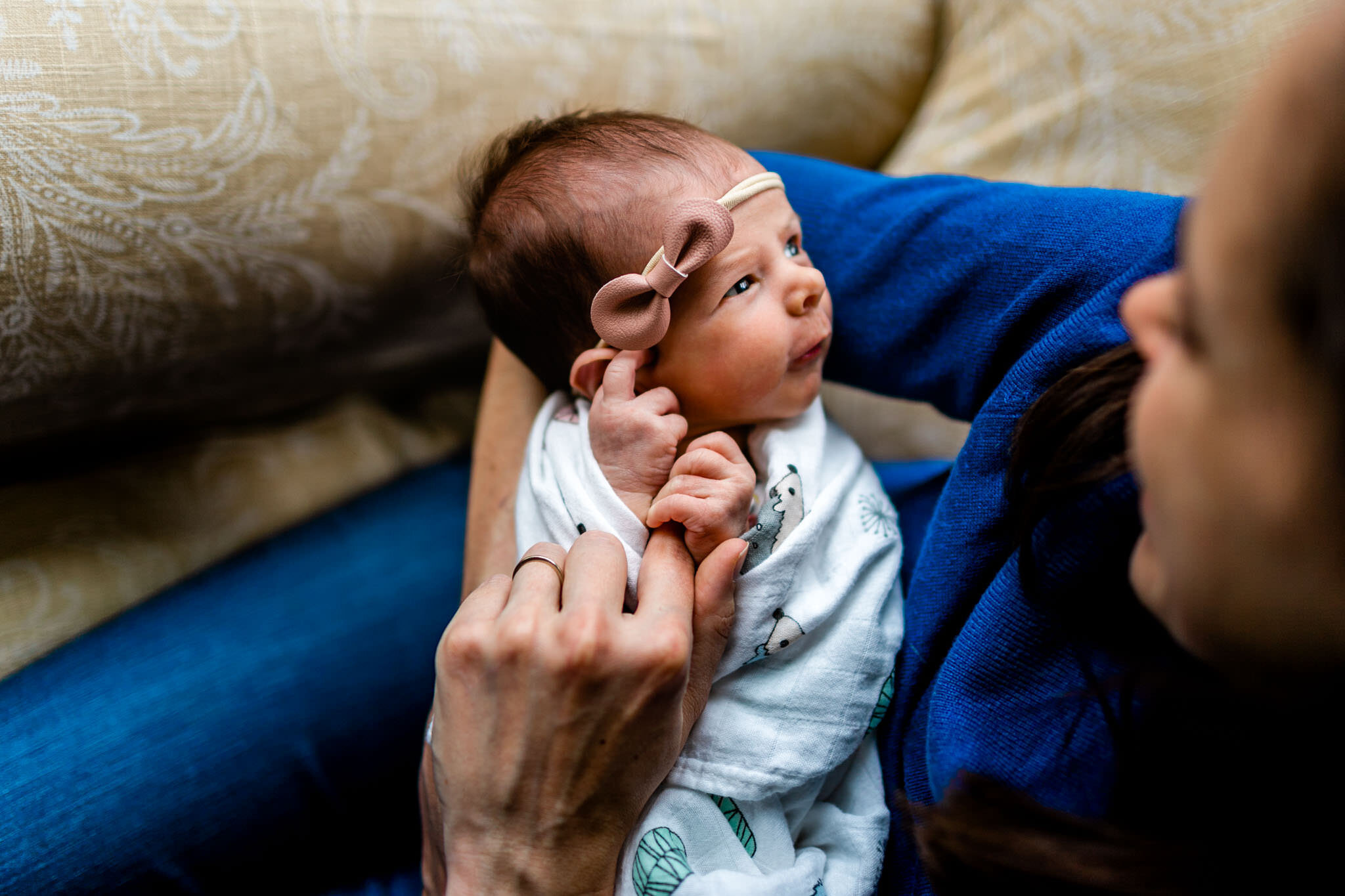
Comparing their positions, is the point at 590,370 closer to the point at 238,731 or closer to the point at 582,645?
the point at 582,645

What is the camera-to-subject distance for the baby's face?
815 mm

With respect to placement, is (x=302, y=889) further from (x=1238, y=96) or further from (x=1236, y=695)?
(x=1238, y=96)

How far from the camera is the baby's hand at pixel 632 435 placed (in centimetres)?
79

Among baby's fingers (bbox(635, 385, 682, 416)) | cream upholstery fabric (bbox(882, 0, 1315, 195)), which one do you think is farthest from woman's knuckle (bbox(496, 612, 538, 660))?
cream upholstery fabric (bbox(882, 0, 1315, 195))

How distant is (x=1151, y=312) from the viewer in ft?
1.45

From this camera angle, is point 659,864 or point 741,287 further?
point 741,287

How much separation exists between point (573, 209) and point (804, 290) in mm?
255

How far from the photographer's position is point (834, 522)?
833 mm

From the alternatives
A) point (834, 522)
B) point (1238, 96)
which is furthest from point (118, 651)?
point (1238, 96)

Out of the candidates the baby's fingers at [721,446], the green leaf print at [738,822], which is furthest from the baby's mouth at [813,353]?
the green leaf print at [738,822]

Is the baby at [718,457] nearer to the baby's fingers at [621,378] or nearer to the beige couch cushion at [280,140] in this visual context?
the baby's fingers at [621,378]

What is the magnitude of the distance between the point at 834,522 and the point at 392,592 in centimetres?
61

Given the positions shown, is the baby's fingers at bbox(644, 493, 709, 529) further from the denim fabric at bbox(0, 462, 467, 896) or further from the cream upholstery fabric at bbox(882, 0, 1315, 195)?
the cream upholstery fabric at bbox(882, 0, 1315, 195)

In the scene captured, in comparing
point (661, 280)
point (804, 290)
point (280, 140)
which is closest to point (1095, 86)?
point (804, 290)
